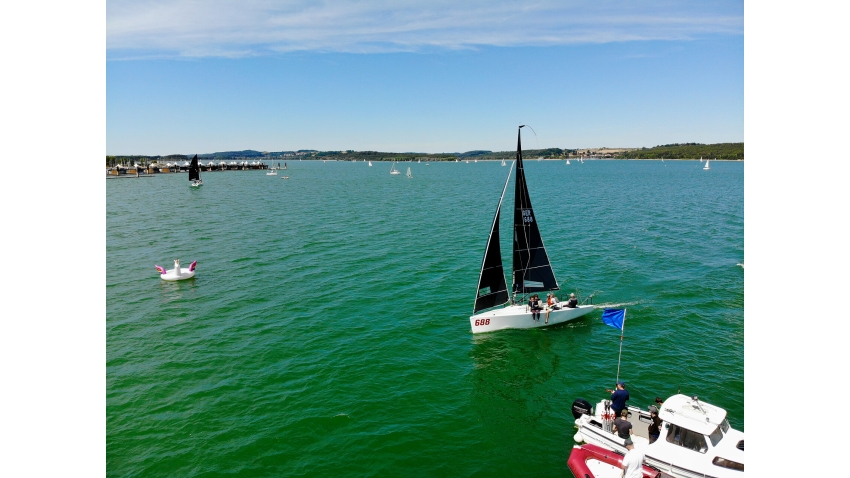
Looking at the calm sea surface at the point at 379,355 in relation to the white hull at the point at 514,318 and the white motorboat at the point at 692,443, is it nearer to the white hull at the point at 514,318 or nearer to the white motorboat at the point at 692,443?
the white hull at the point at 514,318

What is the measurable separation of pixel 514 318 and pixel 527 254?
15.5 feet

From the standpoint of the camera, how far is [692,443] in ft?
54.8

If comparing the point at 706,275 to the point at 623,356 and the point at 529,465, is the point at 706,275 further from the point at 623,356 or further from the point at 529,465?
the point at 529,465

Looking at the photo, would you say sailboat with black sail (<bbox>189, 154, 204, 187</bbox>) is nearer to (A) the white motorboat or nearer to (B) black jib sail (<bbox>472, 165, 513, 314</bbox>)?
(B) black jib sail (<bbox>472, 165, 513, 314</bbox>)

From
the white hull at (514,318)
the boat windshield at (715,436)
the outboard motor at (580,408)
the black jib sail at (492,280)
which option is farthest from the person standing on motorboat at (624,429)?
the black jib sail at (492,280)

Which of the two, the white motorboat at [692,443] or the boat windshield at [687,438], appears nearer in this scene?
the white motorboat at [692,443]

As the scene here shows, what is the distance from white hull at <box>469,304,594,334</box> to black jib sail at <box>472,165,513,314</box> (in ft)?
2.15

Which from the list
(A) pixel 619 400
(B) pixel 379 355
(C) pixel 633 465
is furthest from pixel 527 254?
(C) pixel 633 465

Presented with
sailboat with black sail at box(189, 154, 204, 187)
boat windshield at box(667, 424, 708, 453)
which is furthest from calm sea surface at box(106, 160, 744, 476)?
sailboat with black sail at box(189, 154, 204, 187)

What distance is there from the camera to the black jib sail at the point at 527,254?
31500 millimetres

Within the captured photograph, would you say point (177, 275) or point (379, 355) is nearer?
point (379, 355)

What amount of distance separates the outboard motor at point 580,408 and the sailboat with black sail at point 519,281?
10.1m

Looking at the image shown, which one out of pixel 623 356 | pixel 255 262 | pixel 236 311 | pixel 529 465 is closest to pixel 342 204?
pixel 255 262

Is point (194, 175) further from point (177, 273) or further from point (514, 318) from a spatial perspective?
point (514, 318)
